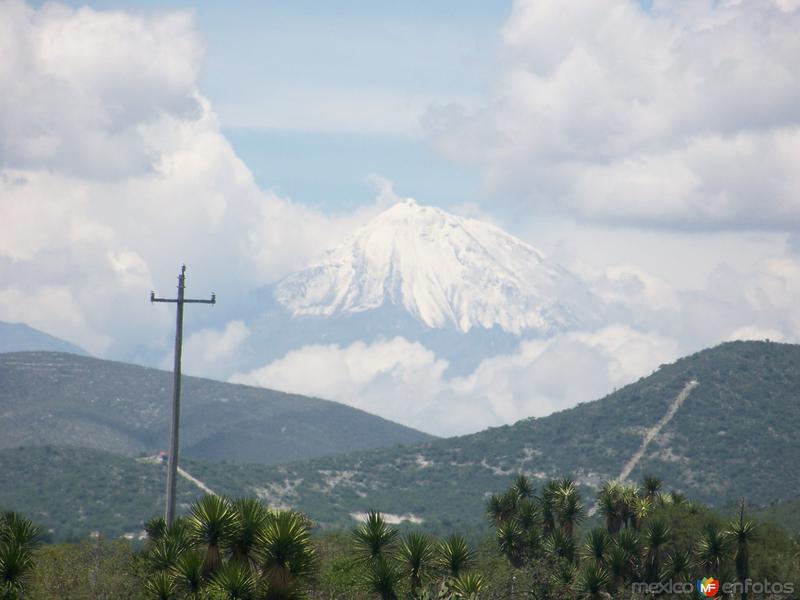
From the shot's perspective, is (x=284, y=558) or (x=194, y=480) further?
(x=194, y=480)

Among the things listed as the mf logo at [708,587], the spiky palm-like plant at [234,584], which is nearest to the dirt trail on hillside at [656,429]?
the mf logo at [708,587]

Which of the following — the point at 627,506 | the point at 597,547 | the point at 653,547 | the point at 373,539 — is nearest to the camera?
the point at 373,539

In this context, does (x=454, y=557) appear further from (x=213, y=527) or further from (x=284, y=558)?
(x=213, y=527)

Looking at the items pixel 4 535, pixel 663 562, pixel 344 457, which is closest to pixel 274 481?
pixel 344 457

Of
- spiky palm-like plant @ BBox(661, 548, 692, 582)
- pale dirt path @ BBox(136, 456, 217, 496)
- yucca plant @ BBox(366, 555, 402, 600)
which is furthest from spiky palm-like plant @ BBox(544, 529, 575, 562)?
pale dirt path @ BBox(136, 456, 217, 496)

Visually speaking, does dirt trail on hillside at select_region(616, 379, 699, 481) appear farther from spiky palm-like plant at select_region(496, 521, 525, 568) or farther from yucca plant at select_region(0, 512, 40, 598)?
yucca plant at select_region(0, 512, 40, 598)

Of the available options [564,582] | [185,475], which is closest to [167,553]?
[564,582]

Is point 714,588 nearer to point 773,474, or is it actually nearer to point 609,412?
point 773,474

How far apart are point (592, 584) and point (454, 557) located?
12.1m

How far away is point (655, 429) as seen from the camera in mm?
170500

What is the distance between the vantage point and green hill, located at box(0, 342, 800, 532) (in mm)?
154250

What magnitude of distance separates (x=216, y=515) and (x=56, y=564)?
2009cm

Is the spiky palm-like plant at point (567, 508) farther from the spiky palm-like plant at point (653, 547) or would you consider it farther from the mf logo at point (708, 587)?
the mf logo at point (708, 587)

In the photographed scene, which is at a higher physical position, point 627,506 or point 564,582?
point 627,506
